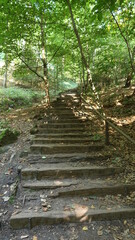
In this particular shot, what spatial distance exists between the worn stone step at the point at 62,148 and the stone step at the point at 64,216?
1935 millimetres

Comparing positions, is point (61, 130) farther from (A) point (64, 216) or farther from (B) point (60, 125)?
(A) point (64, 216)

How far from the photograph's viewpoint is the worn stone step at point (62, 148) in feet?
15.2

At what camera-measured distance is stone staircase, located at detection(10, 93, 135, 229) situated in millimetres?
2791

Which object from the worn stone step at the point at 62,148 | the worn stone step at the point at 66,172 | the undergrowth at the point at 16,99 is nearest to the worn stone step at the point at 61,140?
the worn stone step at the point at 62,148

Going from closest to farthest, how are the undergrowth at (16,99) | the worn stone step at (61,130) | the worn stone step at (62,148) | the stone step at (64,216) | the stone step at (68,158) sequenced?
the stone step at (64,216), the stone step at (68,158), the worn stone step at (62,148), the worn stone step at (61,130), the undergrowth at (16,99)

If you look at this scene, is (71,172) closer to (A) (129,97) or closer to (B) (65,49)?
(A) (129,97)

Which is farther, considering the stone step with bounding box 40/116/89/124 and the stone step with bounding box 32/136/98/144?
the stone step with bounding box 40/116/89/124

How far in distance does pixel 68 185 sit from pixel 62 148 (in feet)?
4.60

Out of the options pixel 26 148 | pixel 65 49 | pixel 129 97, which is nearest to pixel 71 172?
pixel 26 148

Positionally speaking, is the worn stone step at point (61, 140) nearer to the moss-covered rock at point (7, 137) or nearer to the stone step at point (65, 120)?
the moss-covered rock at point (7, 137)

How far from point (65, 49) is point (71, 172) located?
7.91 metres

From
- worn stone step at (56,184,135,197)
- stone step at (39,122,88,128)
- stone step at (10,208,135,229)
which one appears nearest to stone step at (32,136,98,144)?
stone step at (39,122,88,128)

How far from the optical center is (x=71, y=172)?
3750 millimetres

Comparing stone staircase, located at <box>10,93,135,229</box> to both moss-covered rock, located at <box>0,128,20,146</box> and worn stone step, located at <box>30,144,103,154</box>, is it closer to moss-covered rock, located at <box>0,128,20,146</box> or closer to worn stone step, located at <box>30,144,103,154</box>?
worn stone step, located at <box>30,144,103,154</box>
